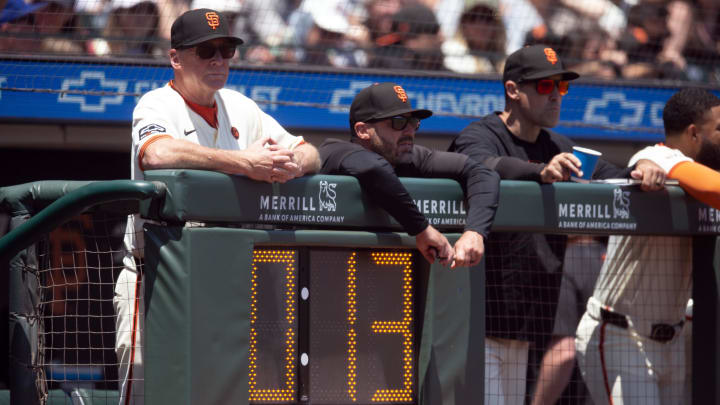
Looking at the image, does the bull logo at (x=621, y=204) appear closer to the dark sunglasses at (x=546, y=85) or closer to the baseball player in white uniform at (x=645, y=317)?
the baseball player in white uniform at (x=645, y=317)

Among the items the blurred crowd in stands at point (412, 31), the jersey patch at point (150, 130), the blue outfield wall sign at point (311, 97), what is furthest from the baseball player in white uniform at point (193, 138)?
the blurred crowd in stands at point (412, 31)

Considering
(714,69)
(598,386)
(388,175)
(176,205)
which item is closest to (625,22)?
(714,69)

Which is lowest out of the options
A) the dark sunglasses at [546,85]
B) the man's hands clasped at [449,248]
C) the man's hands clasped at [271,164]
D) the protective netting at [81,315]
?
the protective netting at [81,315]

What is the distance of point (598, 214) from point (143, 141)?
1681 mm

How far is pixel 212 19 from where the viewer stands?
3.80m

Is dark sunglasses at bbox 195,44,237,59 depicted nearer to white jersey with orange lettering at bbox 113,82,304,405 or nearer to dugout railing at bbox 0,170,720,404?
white jersey with orange lettering at bbox 113,82,304,405

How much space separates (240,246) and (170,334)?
1.14ft

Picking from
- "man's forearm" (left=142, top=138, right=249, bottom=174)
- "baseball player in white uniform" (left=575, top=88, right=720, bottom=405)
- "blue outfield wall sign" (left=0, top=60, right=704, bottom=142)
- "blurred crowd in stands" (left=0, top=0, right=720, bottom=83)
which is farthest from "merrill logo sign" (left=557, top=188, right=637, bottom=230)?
"blurred crowd in stands" (left=0, top=0, right=720, bottom=83)

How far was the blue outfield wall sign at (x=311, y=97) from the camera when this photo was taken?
6051 mm

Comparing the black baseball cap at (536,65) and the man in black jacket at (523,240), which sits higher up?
the black baseball cap at (536,65)

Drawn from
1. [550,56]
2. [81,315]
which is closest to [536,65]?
[550,56]

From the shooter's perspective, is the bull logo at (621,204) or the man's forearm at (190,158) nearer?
the man's forearm at (190,158)

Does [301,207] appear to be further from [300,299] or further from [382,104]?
[382,104]

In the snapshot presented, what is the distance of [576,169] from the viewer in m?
3.71
